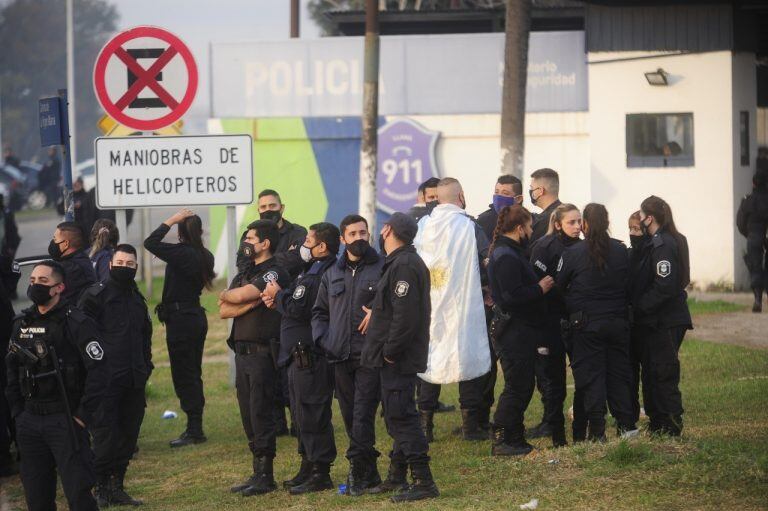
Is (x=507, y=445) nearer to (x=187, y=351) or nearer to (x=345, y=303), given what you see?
(x=345, y=303)

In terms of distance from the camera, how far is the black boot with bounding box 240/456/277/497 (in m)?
9.73

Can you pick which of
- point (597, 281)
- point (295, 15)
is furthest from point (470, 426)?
point (295, 15)

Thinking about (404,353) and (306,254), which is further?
(306,254)

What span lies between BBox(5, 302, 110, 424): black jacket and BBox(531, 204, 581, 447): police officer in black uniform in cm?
335

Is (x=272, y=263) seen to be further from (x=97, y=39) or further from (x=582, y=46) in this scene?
(x=97, y=39)

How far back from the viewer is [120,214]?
12.2 m

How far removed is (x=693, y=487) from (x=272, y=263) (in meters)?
3.51

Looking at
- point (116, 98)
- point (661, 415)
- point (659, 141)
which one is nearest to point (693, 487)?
point (661, 415)

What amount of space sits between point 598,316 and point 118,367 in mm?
3452

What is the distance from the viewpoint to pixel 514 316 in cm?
991

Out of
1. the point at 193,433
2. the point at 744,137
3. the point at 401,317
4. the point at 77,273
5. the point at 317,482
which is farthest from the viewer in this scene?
the point at 744,137

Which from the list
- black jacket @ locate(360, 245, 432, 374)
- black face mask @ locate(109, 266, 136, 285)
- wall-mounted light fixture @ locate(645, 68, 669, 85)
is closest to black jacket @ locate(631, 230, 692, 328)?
black jacket @ locate(360, 245, 432, 374)

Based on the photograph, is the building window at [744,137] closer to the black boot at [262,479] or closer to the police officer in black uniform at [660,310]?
the police officer in black uniform at [660,310]

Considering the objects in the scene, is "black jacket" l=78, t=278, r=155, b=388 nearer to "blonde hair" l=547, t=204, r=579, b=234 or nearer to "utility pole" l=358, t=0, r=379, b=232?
"blonde hair" l=547, t=204, r=579, b=234
